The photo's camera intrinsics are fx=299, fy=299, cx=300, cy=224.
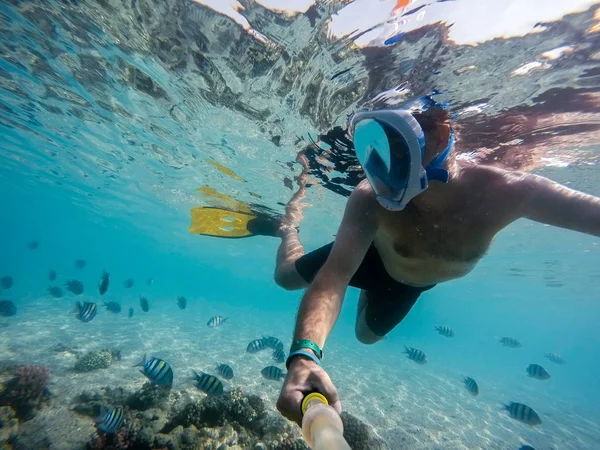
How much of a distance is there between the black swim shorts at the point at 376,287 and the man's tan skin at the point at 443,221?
0.29 meters

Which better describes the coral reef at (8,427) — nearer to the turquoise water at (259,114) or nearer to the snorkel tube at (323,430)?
the turquoise water at (259,114)

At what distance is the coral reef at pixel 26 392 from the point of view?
7477 mm

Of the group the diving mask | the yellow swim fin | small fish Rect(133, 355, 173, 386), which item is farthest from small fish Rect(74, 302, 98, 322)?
the diving mask

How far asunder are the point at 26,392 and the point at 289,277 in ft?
25.8

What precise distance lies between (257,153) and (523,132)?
9064 mm

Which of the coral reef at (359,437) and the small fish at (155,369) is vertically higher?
the small fish at (155,369)

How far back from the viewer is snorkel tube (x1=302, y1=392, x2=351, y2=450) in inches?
34.2

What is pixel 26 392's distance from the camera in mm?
7723

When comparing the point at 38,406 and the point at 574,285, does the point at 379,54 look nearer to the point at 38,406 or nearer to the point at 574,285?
the point at 38,406

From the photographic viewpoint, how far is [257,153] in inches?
498

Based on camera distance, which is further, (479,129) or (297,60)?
(479,129)

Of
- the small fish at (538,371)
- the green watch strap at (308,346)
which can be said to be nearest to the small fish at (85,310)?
the green watch strap at (308,346)

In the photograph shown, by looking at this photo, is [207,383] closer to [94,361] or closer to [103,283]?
[103,283]

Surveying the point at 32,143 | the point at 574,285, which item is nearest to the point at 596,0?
the point at 32,143
